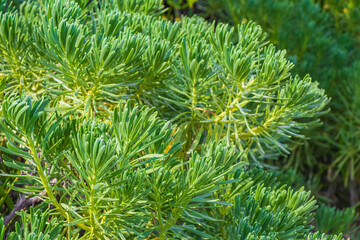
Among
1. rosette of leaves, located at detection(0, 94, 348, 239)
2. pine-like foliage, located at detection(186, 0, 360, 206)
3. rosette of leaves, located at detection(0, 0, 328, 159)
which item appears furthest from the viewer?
pine-like foliage, located at detection(186, 0, 360, 206)

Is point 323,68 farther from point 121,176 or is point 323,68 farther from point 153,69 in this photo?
point 121,176

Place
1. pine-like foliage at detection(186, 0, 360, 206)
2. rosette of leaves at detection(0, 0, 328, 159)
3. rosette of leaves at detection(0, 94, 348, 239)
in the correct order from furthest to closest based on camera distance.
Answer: pine-like foliage at detection(186, 0, 360, 206) < rosette of leaves at detection(0, 0, 328, 159) < rosette of leaves at detection(0, 94, 348, 239)

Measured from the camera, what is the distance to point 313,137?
1410 millimetres

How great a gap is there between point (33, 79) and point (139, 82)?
159 mm

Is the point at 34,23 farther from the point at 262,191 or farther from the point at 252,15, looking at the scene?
the point at 252,15

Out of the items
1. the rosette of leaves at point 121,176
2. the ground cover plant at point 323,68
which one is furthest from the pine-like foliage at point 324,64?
the rosette of leaves at point 121,176

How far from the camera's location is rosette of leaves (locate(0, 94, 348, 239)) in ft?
1.29

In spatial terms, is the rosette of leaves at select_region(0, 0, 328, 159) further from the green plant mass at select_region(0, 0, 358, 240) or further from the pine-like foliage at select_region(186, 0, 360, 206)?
the pine-like foliage at select_region(186, 0, 360, 206)

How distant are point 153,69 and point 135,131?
0.17m

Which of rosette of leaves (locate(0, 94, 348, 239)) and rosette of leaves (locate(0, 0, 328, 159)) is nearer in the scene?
rosette of leaves (locate(0, 94, 348, 239))

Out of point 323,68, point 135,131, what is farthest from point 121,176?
point 323,68

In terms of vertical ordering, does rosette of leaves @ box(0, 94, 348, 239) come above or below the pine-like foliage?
below

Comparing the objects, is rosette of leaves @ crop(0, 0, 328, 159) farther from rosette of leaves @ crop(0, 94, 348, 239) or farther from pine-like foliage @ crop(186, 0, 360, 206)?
pine-like foliage @ crop(186, 0, 360, 206)

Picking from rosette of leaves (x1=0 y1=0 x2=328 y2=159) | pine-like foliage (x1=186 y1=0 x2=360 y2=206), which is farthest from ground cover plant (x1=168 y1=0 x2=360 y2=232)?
rosette of leaves (x1=0 y1=0 x2=328 y2=159)
